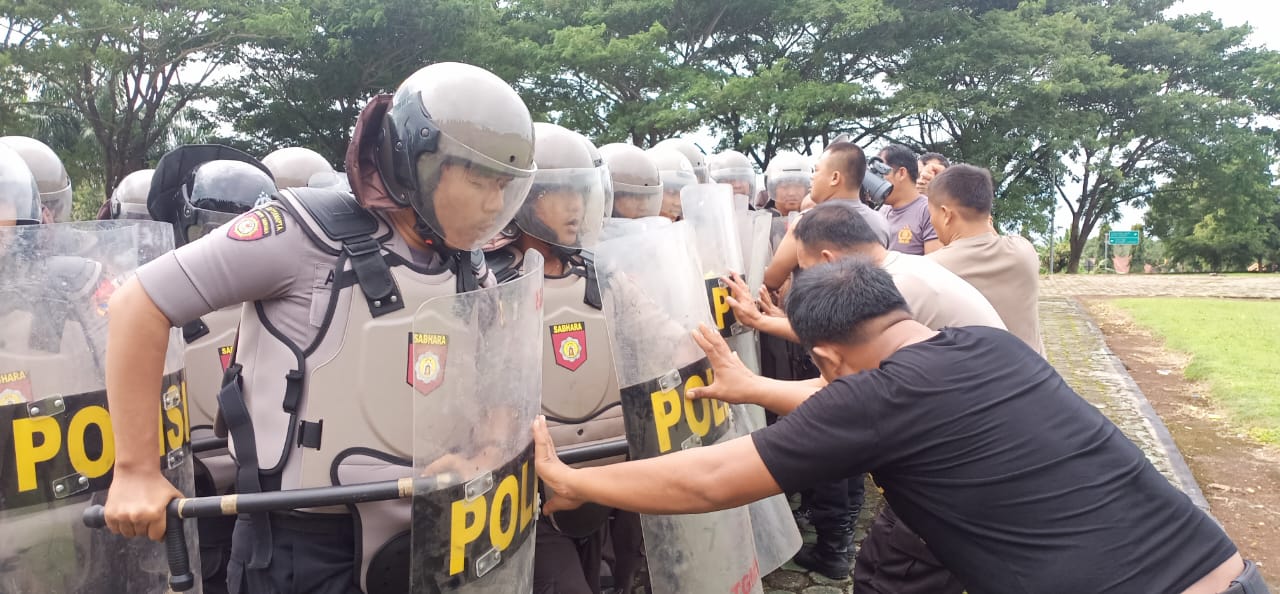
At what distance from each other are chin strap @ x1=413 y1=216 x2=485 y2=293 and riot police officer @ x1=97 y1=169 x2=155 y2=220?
247 cm

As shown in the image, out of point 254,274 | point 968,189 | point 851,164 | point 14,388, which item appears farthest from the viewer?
point 851,164

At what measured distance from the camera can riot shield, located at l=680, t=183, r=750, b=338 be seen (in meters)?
2.88

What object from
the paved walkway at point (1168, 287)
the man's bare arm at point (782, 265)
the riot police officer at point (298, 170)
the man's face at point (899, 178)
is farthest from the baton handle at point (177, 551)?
the paved walkway at point (1168, 287)

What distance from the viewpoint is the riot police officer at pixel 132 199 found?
3801 mm

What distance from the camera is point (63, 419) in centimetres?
204

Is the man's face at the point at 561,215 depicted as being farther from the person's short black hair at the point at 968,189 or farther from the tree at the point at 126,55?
the tree at the point at 126,55

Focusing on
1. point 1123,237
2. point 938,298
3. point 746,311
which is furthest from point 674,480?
point 1123,237

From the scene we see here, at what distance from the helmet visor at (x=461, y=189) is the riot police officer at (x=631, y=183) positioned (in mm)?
1453

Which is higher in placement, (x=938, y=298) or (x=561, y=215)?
(x=561, y=215)

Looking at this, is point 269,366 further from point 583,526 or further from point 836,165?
point 836,165

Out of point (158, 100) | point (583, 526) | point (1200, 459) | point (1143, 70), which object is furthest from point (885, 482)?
point (1143, 70)

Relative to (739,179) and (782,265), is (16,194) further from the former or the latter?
(739,179)

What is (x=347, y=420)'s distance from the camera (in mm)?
1769

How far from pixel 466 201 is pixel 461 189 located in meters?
0.03
